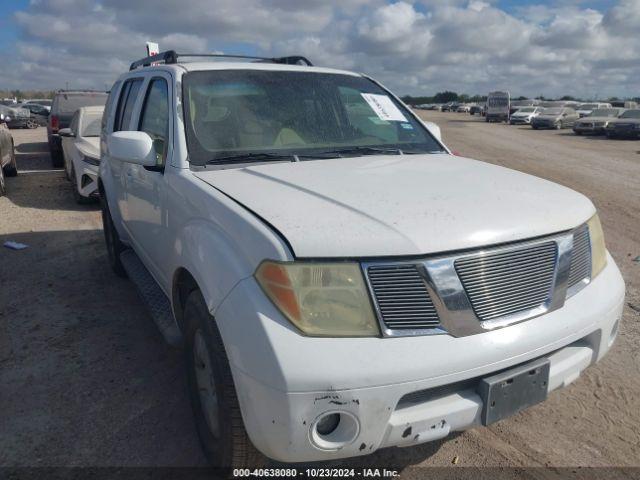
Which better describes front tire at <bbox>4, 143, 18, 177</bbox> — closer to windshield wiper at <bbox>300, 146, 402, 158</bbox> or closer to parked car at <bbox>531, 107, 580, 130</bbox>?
windshield wiper at <bbox>300, 146, 402, 158</bbox>

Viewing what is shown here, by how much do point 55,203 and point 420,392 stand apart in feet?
27.4

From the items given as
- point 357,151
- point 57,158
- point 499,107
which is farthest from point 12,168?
point 499,107

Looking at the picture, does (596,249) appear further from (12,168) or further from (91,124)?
(12,168)

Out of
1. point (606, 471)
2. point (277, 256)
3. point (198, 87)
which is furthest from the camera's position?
point (198, 87)

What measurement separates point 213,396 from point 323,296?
2.54 ft

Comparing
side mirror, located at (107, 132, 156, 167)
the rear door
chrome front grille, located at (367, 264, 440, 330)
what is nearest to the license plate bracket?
chrome front grille, located at (367, 264, 440, 330)

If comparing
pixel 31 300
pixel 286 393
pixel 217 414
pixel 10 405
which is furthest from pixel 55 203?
pixel 286 393

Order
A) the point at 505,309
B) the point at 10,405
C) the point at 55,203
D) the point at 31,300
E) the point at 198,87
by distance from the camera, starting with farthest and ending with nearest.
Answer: the point at 55,203 → the point at 31,300 → the point at 198,87 → the point at 10,405 → the point at 505,309

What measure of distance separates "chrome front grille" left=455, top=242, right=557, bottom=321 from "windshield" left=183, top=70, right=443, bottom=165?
137 centimetres

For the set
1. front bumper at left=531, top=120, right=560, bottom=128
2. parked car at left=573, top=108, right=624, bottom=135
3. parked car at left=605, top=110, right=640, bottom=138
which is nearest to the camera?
parked car at left=605, top=110, right=640, bottom=138

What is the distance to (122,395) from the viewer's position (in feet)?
10.3

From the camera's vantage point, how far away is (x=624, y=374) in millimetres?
3346

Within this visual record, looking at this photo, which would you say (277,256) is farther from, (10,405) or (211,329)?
(10,405)

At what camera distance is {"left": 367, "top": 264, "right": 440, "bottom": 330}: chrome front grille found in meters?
1.93
